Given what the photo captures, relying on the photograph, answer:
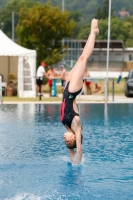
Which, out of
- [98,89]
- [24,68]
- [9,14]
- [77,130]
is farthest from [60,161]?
[9,14]

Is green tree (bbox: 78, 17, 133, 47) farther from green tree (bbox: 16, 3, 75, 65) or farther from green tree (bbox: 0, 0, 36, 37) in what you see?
green tree (bbox: 16, 3, 75, 65)

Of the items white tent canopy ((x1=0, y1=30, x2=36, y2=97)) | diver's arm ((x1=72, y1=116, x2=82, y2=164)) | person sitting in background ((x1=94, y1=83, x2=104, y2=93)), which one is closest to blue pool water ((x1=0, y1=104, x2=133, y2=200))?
diver's arm ((x1=72, y1=116, x2=82, y2=164))

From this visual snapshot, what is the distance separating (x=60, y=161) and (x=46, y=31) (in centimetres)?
2841

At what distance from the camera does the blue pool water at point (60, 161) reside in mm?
10117

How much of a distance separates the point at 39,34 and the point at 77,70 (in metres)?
29.4

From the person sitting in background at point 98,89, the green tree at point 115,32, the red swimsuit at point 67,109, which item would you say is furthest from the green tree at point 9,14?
the red swimsuit at point 67,109

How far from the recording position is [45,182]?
1080cm

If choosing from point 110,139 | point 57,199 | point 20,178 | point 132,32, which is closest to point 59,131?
point 110,139

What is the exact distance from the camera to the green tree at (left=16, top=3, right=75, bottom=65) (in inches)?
1598

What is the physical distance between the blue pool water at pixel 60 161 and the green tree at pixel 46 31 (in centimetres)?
1870

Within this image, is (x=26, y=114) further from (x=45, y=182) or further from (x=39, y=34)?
(x=39, y=34)

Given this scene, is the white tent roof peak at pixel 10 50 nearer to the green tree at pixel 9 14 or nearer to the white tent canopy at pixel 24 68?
the white tent canopy at pixel 24 68

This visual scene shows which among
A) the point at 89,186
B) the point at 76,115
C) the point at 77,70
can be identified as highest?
the point at 77,70

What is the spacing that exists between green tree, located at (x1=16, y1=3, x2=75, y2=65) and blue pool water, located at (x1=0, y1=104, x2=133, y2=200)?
18.7 m
